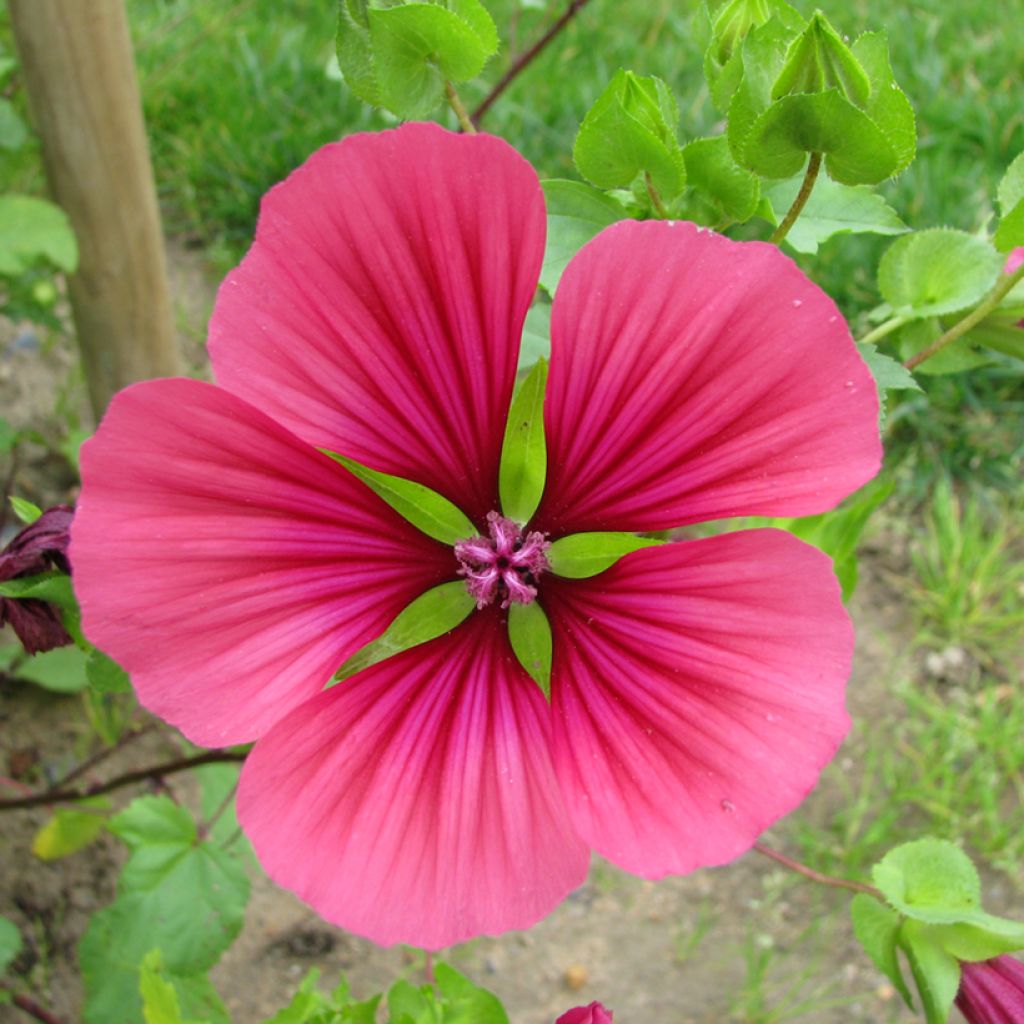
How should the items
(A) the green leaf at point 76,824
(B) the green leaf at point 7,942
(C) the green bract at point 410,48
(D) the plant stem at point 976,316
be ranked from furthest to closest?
(A) the green leaf at point 76,824 → (B) the green leaf at point 7,942 → (D) the plant stem at point 976,316 → (C) the green bract at point 410,48

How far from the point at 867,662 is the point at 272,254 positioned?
2.08 m

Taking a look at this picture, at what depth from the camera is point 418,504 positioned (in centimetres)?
89

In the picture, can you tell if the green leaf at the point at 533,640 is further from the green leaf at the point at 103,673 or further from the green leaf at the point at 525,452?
the green leaf at the point at 103,673

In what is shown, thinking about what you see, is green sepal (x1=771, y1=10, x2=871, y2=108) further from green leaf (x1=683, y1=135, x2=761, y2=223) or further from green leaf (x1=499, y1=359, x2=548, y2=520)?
green leaf (x1=499, y1=359, x2=548, y2=520)

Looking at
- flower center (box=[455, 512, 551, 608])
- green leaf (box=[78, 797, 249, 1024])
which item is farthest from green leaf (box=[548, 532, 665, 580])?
green leaf (box=[78, 797, 249, 1024])

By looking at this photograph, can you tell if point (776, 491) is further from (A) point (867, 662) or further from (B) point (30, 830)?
(A) point (867, 662)

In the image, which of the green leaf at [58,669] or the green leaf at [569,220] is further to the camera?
the green leaf at [58,669]

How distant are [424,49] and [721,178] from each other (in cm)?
23

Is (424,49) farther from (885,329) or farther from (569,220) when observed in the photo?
(885,329)

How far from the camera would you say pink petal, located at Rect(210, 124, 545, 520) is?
28.5 inches

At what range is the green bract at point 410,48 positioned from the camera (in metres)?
0.83

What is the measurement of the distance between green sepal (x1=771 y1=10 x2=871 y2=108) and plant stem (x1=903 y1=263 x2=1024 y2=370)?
0.25m

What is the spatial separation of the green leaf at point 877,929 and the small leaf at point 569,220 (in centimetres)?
62

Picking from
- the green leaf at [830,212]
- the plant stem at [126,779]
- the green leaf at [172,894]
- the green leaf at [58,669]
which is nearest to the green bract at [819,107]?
the green leaf at [830,212]
